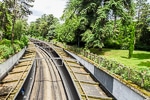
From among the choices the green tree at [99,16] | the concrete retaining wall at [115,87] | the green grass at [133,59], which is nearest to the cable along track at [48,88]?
the concrete retaining wall at [115,87]

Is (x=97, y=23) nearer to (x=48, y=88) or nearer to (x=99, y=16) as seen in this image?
(x=99, y=16)

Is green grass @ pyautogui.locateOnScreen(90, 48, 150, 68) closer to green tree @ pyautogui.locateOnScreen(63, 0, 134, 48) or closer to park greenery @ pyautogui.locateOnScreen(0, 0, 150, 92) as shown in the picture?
park greenery @ pyautogui.locateOnScreen(0, 0, 150, 92)

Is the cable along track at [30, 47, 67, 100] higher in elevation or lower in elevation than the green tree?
lower

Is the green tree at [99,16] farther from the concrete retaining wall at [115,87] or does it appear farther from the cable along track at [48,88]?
the concrete retaining wall at [115,87]

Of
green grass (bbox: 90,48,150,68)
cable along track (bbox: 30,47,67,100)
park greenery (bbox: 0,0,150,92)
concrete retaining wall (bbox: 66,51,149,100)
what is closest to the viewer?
concrete retaining wall (bbox: 66,51,149,100)

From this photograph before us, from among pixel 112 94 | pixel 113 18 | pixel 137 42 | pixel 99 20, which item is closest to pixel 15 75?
pixel 112 94

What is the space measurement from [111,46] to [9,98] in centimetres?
3689


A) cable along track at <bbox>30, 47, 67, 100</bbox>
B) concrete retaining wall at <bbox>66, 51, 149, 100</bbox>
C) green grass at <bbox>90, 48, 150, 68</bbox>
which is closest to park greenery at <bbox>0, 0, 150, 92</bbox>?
green grass at <bbox>90, 48, 150, 68</bbox>

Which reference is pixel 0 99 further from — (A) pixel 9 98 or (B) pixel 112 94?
(B) pixel 112 94

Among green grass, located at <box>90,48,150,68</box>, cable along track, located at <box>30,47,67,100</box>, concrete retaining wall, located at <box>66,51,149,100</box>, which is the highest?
green grass, located at <box>90,48,150,68</box>

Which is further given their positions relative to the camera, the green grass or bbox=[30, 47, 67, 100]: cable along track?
the green grass

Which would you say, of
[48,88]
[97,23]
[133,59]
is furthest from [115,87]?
[97,23]

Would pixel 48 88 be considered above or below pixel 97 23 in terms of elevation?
below

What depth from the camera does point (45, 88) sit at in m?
22.1
